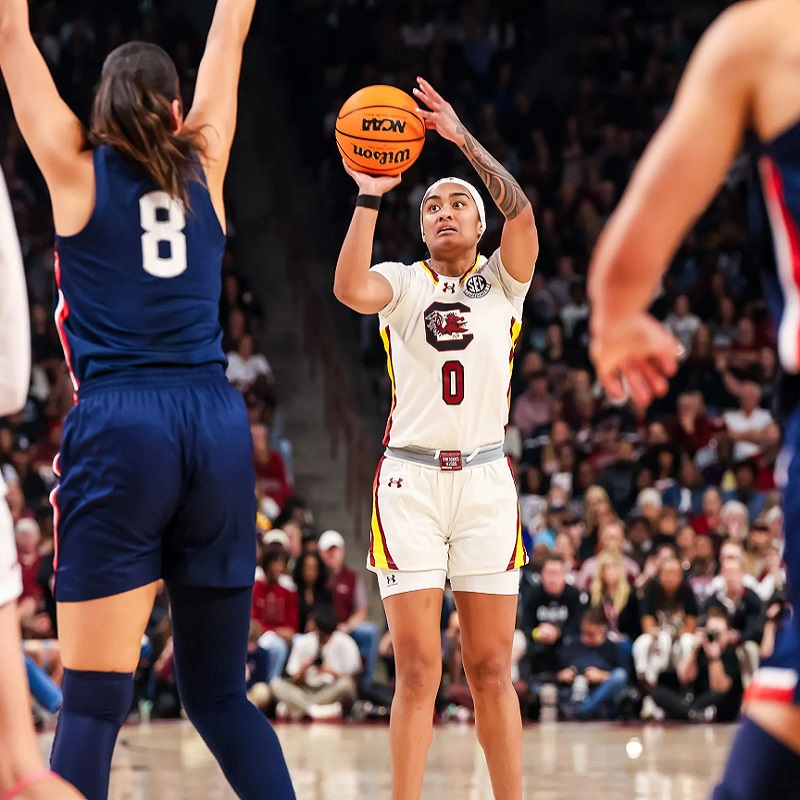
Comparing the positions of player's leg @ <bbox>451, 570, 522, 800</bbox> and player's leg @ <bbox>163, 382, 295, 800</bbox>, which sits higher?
player's leg @ <bbox>163, 382, 295, 800</bbox>

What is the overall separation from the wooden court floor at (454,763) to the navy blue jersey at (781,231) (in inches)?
186

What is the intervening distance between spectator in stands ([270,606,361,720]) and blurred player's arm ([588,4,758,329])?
348 inches

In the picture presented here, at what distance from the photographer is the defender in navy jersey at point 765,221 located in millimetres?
2340

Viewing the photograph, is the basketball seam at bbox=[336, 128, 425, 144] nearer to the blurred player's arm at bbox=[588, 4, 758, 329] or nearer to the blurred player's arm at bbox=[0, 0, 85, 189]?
the blurred player's arm at bbox=[0, 0, 85, 189]

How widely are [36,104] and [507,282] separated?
238 cm

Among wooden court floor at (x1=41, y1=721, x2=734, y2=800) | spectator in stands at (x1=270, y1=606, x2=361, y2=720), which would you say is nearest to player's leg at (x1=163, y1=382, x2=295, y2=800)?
wooden court floor at (x1=41, y1=721, x2=734, y2=800)

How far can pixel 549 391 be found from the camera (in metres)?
15.1

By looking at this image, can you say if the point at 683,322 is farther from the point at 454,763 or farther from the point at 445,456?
the point at 445,456

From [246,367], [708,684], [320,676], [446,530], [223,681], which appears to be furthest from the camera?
[246,367]

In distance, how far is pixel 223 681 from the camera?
3.86m

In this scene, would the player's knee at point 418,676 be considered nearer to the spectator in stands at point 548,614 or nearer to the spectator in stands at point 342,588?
the spectator in stands at point 548,614

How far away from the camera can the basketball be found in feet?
17.9

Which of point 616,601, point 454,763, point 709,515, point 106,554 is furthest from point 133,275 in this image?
point 709,515

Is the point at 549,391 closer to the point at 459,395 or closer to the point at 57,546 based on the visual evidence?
the point at 459,395
